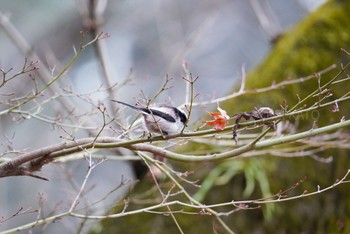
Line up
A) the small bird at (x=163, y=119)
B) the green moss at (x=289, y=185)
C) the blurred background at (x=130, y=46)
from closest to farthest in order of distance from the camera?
the small bird at (x=163, y=119), the green moss at (x=289, y=185), the blurred background at (x=130, y=46)

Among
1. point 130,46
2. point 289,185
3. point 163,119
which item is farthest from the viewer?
point 130,46

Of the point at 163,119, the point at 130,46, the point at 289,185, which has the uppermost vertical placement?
the point at 130,46

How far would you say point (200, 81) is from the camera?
530 centimetres

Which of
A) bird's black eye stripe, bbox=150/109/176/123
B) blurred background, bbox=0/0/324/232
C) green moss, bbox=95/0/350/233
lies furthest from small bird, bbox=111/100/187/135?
blurred background, bbox=0/0/324/232

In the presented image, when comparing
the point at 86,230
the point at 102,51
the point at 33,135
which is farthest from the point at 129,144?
the point at 33,135

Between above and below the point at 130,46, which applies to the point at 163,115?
below

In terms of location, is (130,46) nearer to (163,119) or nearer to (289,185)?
(289,185)

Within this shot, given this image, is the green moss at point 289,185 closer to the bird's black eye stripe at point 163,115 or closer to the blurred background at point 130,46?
the bird's black eye stripe at point 163,115

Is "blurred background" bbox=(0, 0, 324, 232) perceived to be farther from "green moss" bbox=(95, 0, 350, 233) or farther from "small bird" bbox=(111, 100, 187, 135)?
"small bird" bbox=(111, 100, 187, 135)

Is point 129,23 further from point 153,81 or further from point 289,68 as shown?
point 289,68

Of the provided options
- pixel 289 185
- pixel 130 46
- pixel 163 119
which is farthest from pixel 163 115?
pixel 130 46

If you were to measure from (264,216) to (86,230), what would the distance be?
905 mm

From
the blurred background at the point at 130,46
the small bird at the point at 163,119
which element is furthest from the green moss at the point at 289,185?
the blurred background at the point at 130,46

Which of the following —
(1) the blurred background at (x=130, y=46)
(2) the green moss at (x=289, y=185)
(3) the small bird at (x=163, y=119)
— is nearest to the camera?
(3) the small bird at (x=163, y=119)
